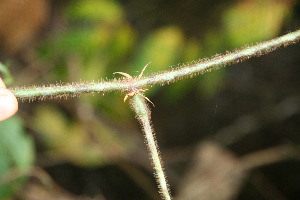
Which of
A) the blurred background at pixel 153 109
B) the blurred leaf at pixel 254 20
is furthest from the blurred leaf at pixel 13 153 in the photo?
the blurred leaf at pixel 254 20

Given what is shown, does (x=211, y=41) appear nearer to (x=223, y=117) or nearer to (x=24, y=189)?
(x=223, y=117)

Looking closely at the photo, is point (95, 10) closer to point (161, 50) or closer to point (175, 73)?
point (161, 50)

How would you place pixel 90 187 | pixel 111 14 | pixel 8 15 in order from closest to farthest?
pixel 111 14
pixel 8 15
pixel 90 187

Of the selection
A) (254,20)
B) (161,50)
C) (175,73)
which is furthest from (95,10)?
(175,73)

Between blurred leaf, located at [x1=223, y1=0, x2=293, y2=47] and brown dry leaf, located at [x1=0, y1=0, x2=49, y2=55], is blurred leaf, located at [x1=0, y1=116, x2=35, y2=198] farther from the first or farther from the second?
blurred leaf, located at [x1=223, y1=0, x2=293, y2=47]

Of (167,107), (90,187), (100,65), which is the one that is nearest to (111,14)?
(100,65)

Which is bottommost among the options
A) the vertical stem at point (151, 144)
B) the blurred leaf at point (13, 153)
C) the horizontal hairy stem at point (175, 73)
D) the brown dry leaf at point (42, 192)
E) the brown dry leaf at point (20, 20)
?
the vertical stem at point (151, 144)

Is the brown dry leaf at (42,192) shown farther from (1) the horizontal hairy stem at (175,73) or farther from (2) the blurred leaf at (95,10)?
(1) the horizontal hairy stem at (175,73)

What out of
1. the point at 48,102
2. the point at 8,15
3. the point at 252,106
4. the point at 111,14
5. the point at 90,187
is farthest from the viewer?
the point at 252,106
